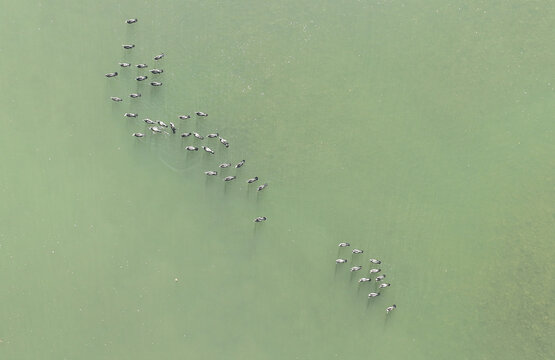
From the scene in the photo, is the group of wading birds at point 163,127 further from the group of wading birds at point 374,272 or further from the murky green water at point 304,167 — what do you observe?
the group of wading birds at point 374,272

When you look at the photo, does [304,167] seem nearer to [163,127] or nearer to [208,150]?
[208,150]

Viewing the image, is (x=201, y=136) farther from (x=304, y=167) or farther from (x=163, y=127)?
(x=304, y=167)

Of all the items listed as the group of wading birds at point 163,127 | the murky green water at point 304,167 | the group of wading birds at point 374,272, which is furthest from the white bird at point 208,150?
the group of wading birds at point 374,272

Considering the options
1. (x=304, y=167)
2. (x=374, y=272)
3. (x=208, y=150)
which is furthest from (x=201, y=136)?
(x=374, y=272)

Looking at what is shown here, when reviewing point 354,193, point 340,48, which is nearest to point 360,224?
point 354,193

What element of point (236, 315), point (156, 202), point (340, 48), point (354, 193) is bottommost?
point (236, 315)

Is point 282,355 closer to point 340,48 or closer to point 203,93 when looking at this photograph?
point 203,93

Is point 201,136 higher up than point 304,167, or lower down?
higher up

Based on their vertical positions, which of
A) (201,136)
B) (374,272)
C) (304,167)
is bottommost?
(374,272)
